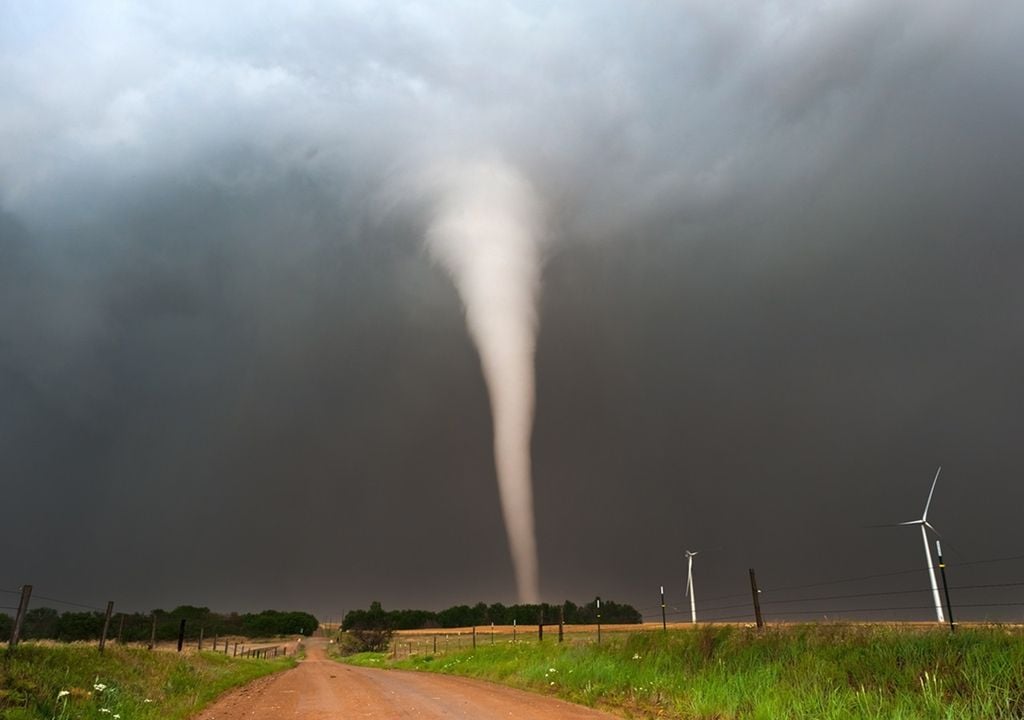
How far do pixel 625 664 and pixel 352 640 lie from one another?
78.5 m

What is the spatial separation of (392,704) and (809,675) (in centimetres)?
1179

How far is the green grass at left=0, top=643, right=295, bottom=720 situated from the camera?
13.9 m

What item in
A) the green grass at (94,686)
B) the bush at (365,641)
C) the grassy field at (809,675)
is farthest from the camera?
the bush at (365,641)

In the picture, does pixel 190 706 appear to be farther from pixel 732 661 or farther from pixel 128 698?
pixel 732 661

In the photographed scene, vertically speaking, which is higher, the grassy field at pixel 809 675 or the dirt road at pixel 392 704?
the grassy field at pixel 809 675

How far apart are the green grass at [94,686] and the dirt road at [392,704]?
135 cm

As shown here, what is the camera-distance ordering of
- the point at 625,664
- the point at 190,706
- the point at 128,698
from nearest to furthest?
the point at 128,698
the point at 190,706
the point at 625,664

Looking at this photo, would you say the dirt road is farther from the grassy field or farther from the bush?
the bush

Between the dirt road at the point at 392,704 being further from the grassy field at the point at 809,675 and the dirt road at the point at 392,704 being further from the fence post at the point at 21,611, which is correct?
the fence post at the point at 21,611

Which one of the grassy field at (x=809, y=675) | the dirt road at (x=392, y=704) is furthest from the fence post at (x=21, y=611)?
the grassy field at (x=809, y=675)

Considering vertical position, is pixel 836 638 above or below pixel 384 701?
above

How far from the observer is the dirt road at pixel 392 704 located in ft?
53.4

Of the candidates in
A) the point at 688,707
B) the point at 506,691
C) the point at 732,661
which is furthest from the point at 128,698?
the point at 732,661

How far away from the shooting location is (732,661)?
19.7 m
